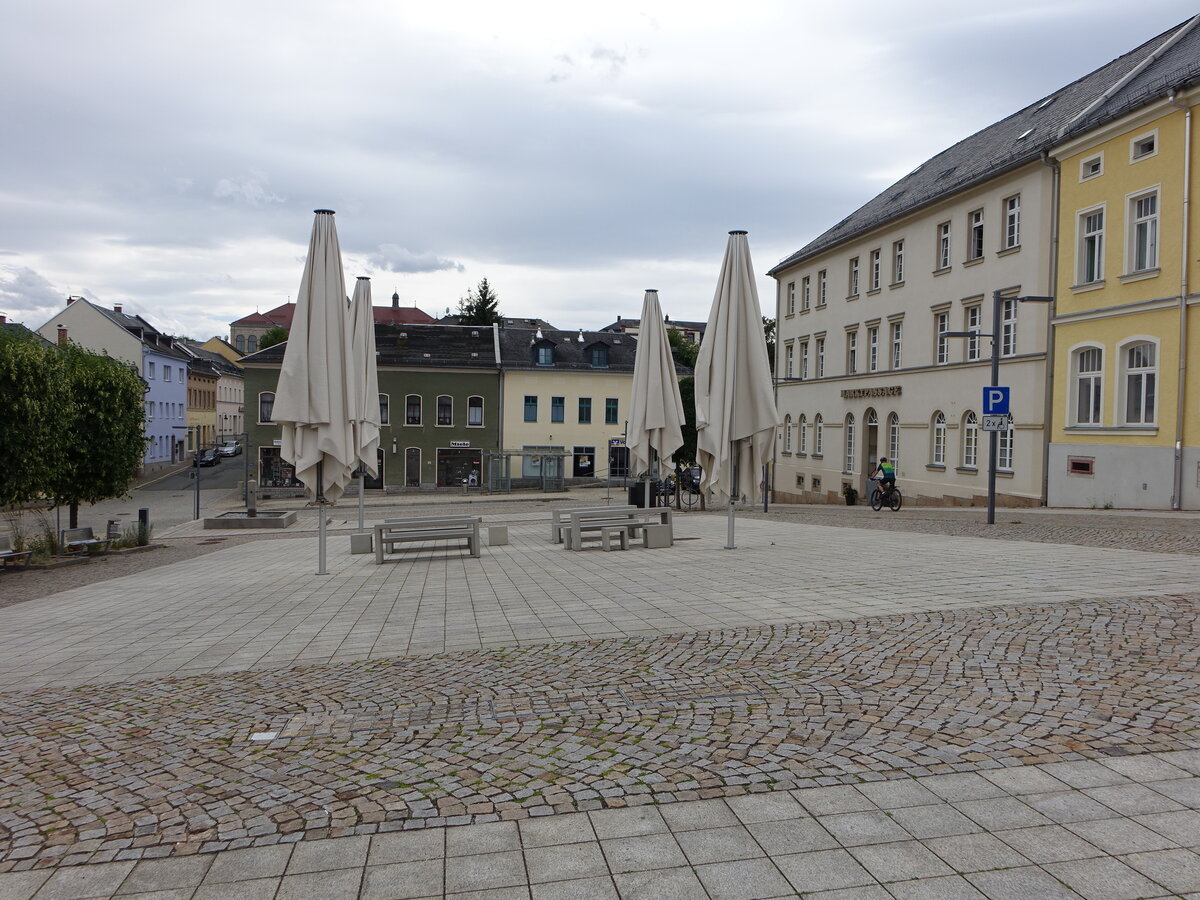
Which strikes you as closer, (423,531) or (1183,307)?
(423,531)

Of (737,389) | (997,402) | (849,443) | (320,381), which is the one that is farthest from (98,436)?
(849,443)

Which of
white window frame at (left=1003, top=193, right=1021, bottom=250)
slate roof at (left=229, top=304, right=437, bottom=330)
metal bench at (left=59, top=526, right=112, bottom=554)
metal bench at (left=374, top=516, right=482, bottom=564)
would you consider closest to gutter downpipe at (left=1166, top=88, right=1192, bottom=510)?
white window frame at (left=1003, top=193, right=1021, bottom=250)

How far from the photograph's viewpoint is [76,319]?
66.0 meters

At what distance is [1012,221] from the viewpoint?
2781 centimetres

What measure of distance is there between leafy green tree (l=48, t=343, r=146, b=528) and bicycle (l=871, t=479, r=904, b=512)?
69.0 feet

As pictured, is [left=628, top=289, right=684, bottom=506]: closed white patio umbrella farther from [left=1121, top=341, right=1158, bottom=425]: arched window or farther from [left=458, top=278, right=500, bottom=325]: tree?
[left=458, top=278, right=500, bottom=325]: tree

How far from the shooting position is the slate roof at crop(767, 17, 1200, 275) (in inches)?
906

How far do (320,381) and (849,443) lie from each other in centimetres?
3121

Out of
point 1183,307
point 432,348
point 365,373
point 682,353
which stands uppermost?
point 682,353

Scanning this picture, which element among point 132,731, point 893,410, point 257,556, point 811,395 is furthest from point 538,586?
point 811,395

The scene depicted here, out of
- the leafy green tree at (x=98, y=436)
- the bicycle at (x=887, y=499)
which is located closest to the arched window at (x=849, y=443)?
the bicycle at (x=887, y=499)

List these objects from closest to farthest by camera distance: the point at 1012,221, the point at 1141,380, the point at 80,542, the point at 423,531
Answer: the point at 423,531 < the point at 80,542 < the point at 1141,380 < the point at 1012,221

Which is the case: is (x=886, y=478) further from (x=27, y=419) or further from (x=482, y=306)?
(x=482, y=306)

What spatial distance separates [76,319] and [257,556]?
61.9 metres
